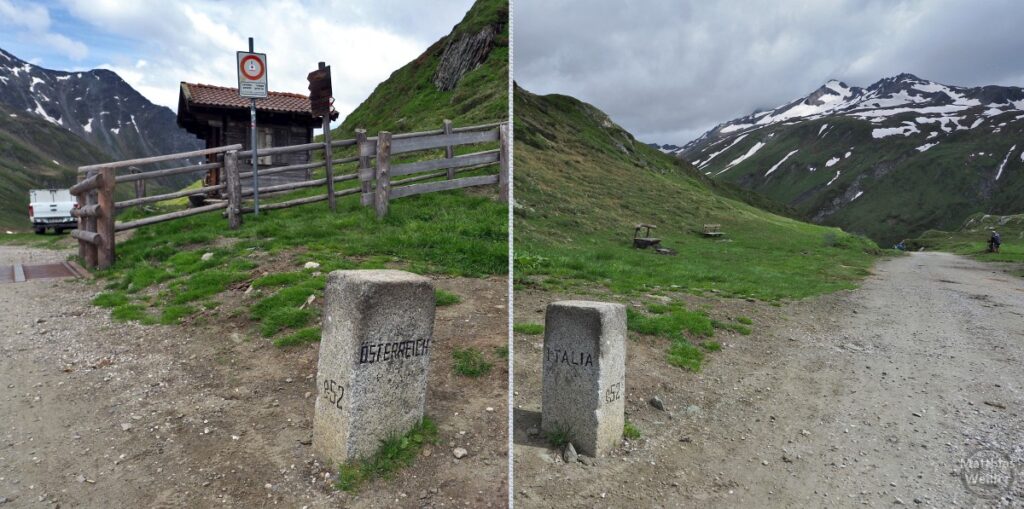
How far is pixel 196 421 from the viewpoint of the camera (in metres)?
4.20

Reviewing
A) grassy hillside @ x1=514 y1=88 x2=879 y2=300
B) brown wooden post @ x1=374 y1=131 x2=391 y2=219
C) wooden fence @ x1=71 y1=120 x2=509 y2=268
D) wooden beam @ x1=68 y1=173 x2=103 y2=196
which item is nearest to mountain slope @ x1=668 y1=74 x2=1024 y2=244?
grassy hillside @ x1=514 y1=88 x2=879 y2=300

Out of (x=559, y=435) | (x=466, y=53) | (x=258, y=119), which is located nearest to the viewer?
(x=559, y=435)

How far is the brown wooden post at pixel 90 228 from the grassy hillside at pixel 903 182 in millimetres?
149324

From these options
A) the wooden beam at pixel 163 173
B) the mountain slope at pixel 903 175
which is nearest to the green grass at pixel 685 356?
the wooden beam at pixel 163 173

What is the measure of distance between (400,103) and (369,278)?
88.0ft

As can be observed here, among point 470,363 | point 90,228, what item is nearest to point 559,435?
point 470,363

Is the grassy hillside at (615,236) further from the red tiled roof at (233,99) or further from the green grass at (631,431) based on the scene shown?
the red tiled roof at (233,99)

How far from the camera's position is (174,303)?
7.05 meters

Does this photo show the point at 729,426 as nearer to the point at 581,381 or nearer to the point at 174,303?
the point at 581,381

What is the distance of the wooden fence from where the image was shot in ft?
33.3

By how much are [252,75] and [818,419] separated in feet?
38.7

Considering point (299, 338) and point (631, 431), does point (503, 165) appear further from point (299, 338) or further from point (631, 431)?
point (631, 431)

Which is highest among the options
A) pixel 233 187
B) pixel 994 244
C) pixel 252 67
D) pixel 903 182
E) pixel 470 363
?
pixel 903 182

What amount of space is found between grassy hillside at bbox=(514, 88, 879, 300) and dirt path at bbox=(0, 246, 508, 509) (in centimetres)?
270
